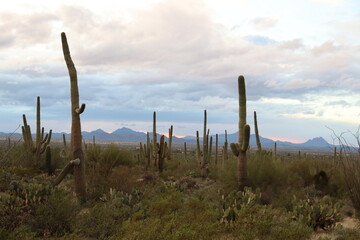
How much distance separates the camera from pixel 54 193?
8.60 metres

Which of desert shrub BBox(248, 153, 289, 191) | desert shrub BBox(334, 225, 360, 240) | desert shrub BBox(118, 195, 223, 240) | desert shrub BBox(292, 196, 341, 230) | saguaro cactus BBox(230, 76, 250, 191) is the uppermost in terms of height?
saguaro cactus BBox(230, 76, 250, 191)

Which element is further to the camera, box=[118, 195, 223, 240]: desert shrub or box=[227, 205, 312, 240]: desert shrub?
box=[227, 205, 312, 240]: desert shrub

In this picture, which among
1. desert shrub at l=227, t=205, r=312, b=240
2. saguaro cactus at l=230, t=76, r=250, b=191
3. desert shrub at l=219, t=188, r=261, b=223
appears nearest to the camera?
desert shrub at l=227, t=205, r=312, b=240

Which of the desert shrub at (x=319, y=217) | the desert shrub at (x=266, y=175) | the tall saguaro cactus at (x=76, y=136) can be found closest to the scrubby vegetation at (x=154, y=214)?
the desert shrub at (x=319, y=217)

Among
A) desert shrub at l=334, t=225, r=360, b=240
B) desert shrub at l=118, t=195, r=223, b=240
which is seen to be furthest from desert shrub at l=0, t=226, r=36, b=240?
desert shrub at l=334, t=225, r=360, b=240

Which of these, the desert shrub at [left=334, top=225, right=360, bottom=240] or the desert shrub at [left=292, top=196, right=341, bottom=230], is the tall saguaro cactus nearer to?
the desert shrub at [left=292, top=196, right=341, bottom=230]

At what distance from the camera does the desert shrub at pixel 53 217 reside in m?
7.52

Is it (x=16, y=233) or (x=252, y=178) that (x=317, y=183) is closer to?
(x=252, y=178)

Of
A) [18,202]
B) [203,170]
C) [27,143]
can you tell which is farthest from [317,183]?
[27,143]

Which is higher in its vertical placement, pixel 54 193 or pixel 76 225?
pixel 54 193

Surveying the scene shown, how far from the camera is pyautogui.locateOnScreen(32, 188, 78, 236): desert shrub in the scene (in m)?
7.52

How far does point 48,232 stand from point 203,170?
13014 millimetres

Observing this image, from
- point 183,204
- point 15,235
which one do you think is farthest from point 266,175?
point 15,235

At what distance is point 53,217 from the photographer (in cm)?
766
